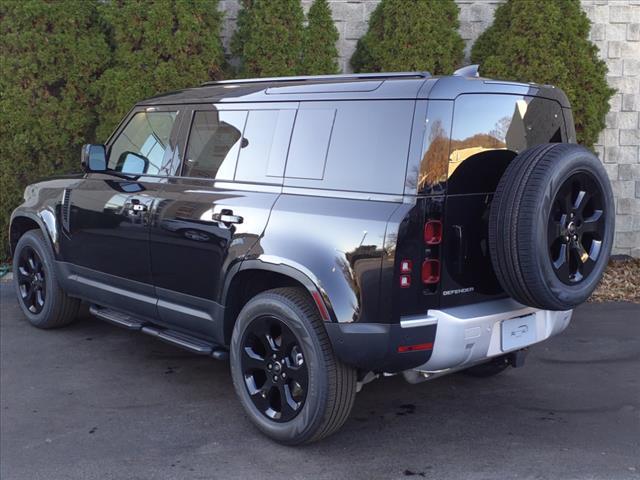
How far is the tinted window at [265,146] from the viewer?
3994mm

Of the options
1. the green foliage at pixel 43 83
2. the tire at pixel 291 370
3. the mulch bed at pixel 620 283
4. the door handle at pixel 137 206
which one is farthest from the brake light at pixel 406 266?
the green foliage at pixel 43 83

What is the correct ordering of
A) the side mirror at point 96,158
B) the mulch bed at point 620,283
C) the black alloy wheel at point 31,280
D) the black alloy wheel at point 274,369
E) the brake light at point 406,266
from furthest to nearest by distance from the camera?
the mulch bed at point 620,283, the black alloy wheel at point 31,280, the side mirror at point 96,158, the black alloy wheel at point 274,369, the brake light at point 406,266

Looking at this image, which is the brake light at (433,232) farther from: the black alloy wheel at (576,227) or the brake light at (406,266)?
the black alloy wheel at (576,227)

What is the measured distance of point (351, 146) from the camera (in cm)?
363

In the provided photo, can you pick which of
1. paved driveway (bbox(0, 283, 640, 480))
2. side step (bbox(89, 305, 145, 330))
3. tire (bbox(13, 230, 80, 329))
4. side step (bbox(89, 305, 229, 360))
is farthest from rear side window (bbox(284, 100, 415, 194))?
A: tire (bbox(13, 230, 80, 329))

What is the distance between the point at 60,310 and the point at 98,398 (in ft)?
5.06

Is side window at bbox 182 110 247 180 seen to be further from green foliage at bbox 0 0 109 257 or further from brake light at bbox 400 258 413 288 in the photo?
green foliage at bbox 0 0 109 257

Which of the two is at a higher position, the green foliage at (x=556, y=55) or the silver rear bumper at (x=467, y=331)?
the green foliage at (x=556, y=55)

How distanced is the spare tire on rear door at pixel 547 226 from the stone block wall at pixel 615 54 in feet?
16.4

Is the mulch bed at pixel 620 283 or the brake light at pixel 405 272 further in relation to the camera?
the mulch bed at pixel 620 283

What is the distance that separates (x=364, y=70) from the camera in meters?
7.99

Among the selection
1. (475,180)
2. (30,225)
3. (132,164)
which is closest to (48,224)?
(30,225)

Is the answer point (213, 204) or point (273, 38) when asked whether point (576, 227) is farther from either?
point (273, 38)

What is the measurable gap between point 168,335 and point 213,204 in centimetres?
100
